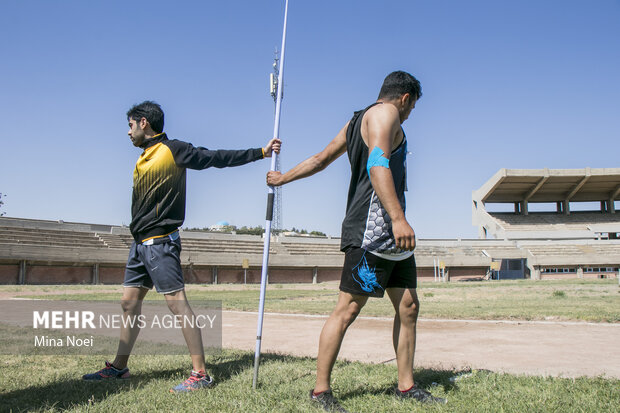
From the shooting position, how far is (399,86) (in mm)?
3299

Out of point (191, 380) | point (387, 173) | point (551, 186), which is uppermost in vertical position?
point (551, 186)

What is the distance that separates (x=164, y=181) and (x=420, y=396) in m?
2.42

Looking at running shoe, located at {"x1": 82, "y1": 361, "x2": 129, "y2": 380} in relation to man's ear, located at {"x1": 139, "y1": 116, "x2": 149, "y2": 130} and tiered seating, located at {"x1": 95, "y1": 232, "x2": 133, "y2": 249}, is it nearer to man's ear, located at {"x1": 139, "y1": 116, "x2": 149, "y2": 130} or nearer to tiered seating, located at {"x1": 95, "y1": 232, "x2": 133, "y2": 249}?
man's ear, located at {"x1": 139, "y1": 116, "x2": 149, "y2": 130}

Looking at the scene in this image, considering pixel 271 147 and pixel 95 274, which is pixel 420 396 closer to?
pixel 271 147

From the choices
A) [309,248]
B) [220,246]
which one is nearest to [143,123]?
[220,246]

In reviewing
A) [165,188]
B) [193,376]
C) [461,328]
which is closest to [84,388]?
[193,376]

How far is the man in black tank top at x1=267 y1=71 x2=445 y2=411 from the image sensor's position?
9.89 ft

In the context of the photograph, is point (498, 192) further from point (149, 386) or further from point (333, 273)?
point (149, 386)

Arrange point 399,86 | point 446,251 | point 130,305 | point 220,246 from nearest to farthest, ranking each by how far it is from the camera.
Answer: point 399,86 → point 130,305 → point 220,246 → point 446,251

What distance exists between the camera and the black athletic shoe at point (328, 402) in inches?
115

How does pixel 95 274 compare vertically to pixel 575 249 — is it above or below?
below

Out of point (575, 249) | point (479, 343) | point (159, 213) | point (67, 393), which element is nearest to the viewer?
point (67, 393)

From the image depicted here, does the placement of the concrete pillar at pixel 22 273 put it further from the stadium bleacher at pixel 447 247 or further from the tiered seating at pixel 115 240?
the tiered seating at pixel 115 240

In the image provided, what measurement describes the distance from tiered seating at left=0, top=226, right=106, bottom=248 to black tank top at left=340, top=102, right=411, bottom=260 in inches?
1214
